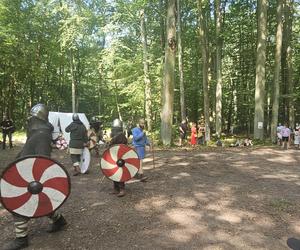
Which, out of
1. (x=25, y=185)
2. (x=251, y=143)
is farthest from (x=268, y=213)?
(x=251, y=143)

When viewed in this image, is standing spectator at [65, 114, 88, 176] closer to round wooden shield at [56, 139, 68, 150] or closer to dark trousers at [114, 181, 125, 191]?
dark trousers at [114, 181, 125, 191]

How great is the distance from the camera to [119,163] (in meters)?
8.68

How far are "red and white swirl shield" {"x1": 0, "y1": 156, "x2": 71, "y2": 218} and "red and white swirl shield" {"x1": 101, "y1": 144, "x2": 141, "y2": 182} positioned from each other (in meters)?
3.01

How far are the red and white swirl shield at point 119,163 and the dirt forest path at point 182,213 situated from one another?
1.55ft

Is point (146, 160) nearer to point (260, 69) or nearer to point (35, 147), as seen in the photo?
point (35, 147)

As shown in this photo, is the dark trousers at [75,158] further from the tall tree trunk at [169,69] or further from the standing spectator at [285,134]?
the standing spectator at [285,134]

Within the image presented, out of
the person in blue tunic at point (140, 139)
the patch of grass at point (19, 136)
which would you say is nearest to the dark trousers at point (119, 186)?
the person in blue tunic at point (140, 139)

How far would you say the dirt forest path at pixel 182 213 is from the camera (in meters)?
5.95

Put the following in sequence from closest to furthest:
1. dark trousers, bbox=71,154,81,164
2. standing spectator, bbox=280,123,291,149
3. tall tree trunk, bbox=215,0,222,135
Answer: dark trousers, bbox=71,154,81,164 → standing spectator, bbox=280,123,291,149 → tall tree trunk, bbox=215,0,222,135

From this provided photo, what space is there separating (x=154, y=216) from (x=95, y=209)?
1280 mm

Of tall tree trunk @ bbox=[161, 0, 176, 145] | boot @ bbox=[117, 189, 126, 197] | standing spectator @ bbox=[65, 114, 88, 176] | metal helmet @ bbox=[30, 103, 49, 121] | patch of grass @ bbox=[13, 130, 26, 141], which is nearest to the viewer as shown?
metal helmet @ bbox=[30, 103, 49, 121]

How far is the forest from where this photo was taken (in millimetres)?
28906

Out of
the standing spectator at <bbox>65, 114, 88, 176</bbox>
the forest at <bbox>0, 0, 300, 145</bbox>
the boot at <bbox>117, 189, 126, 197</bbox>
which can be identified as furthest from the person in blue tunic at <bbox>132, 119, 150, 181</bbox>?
the forest at <bbox>0, 0, 300, 145</bbox>

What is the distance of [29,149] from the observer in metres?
6.01
